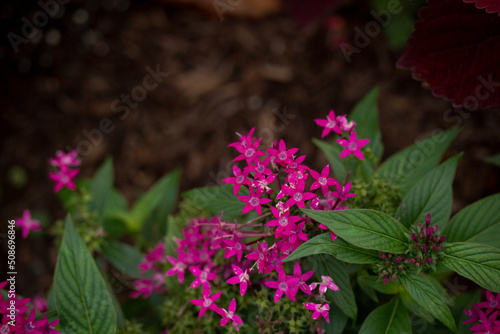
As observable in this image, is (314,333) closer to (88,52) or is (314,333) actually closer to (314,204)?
(314,204)

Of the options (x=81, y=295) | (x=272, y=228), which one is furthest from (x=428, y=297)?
(x=81, y=295)

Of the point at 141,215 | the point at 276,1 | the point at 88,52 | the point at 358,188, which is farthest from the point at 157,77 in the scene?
the point at 358,188

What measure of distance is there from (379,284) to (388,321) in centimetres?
11

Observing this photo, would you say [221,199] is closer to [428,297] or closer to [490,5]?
[428,297]

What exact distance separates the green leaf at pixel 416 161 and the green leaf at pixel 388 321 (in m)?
0.43

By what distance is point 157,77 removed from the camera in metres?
3.28

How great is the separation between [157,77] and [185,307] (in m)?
2.17

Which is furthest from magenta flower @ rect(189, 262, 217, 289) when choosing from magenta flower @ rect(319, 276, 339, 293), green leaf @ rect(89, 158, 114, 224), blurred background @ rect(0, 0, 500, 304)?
blurred background @ rect(0, 0, 500, 304)

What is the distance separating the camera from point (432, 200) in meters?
1.34

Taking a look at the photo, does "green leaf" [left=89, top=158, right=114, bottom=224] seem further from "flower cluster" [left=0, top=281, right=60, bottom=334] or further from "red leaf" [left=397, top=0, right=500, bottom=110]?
"red leaf" [left=397, top=0, right=500, bottom=110]

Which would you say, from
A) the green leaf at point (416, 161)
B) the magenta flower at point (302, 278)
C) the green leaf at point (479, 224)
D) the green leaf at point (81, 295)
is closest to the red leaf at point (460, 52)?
the green leaf at point (416, 161)

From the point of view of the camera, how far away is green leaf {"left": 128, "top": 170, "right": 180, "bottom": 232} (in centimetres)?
217

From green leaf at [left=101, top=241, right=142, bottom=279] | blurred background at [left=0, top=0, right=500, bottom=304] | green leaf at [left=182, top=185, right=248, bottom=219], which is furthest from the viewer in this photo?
blurred background at [left=0, top=0, right=500, bottom=304]

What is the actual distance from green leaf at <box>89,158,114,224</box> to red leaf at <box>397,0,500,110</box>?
1461 mm
